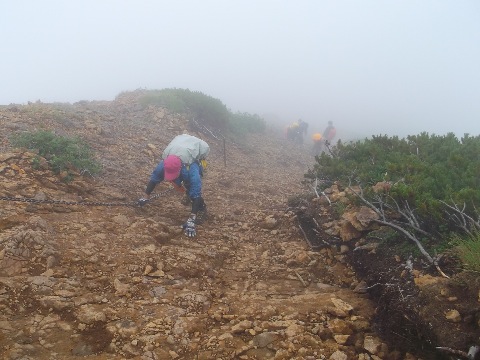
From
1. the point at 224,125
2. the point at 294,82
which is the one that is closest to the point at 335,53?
the point at 294,82

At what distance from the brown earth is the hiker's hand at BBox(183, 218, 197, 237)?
0.36ft

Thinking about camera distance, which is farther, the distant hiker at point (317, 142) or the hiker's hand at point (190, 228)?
the distant hiker at point (317, 142)

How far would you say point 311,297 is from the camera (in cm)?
368

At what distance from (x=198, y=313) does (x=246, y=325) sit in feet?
1.78

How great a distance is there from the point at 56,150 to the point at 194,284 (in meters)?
3.77

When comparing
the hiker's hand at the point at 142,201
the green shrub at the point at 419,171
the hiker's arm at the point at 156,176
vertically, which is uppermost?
the green shrub at the point at 419,171

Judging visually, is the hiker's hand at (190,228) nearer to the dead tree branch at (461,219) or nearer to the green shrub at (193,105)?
the dead tree branch at (461,219)

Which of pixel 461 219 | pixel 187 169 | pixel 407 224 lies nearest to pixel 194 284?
pixel 187 169

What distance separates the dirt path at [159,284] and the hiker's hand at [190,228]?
13cm

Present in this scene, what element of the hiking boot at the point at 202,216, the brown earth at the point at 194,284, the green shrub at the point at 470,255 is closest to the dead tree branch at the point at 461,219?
the green shrub at the point at 470,255

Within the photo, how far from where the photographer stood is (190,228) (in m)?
5.35

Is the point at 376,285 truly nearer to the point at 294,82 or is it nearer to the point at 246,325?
the point at 246,325

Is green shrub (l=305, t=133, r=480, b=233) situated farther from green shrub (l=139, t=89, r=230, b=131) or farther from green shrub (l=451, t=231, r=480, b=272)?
green shrub (l=139, t=89, r=230, b=131)

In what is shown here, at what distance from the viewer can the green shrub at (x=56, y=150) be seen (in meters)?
5.71
